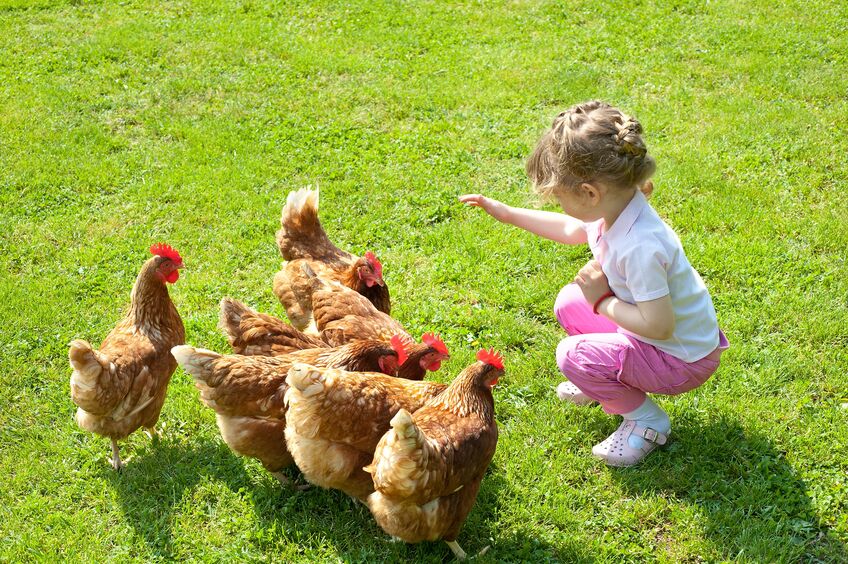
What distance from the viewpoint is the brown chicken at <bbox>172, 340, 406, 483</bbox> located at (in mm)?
3688

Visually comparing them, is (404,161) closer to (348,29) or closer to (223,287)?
(223,287)

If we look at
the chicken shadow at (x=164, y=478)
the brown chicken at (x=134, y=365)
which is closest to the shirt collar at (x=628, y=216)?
the chicken shadow at (x=164, y=478)

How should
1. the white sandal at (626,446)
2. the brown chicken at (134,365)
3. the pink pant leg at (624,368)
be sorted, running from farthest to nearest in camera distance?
1. the white sandal at (626,446)
2. the brown chicken at (134,365)
3. the pink pant leg at (624,368)

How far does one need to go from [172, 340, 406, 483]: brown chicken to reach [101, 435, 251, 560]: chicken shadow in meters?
0.37

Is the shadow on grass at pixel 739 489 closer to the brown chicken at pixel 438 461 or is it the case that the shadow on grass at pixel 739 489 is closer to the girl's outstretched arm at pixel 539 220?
the brown chicken at pixel 438 461

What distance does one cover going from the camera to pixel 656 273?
11.4ft

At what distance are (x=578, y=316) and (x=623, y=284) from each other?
2.05 feet

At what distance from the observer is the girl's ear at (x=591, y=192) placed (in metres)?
3.46

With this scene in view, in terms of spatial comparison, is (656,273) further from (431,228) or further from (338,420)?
(431,228)

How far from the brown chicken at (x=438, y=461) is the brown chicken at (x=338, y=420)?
17 centimetres

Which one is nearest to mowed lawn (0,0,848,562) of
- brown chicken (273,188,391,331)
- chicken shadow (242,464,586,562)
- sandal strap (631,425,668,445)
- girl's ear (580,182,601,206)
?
chicken shadow (242,464,586,562)

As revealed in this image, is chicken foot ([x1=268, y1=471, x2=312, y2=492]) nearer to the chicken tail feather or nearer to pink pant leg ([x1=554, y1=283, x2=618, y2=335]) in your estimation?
the chicken tail feather

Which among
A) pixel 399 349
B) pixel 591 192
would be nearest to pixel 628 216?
pixel 591 192

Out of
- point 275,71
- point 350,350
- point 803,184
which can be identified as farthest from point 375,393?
point 275,71
